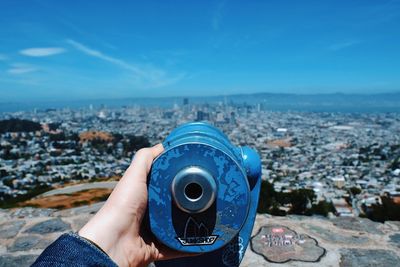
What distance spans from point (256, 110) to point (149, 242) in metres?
132

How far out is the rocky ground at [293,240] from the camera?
3.38m

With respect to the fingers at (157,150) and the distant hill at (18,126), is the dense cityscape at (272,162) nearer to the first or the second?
the distant hill at (18,126)

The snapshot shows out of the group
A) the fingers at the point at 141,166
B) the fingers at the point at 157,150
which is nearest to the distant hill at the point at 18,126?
the fingers at the point at 157,150

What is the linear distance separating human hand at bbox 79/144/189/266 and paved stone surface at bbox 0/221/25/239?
9.77 ft

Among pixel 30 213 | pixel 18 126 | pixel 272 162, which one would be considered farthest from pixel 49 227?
pixel 18 126

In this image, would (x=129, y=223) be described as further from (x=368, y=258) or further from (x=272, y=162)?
(x=272, y=162)

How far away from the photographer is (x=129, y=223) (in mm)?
1601

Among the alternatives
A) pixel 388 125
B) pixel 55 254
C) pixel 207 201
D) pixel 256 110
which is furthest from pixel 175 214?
pixel 256 110

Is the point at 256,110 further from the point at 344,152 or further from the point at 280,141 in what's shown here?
the point at 344,152

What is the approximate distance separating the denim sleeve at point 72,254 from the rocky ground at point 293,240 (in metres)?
2.31

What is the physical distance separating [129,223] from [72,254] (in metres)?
0.44

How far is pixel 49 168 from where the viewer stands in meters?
34.6

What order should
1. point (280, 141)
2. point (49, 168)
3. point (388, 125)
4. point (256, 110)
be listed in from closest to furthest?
point (49, 168), point (280, 141), point (388, 125), point (256, 110)

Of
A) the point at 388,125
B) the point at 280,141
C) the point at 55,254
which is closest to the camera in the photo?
the point at 55,254
